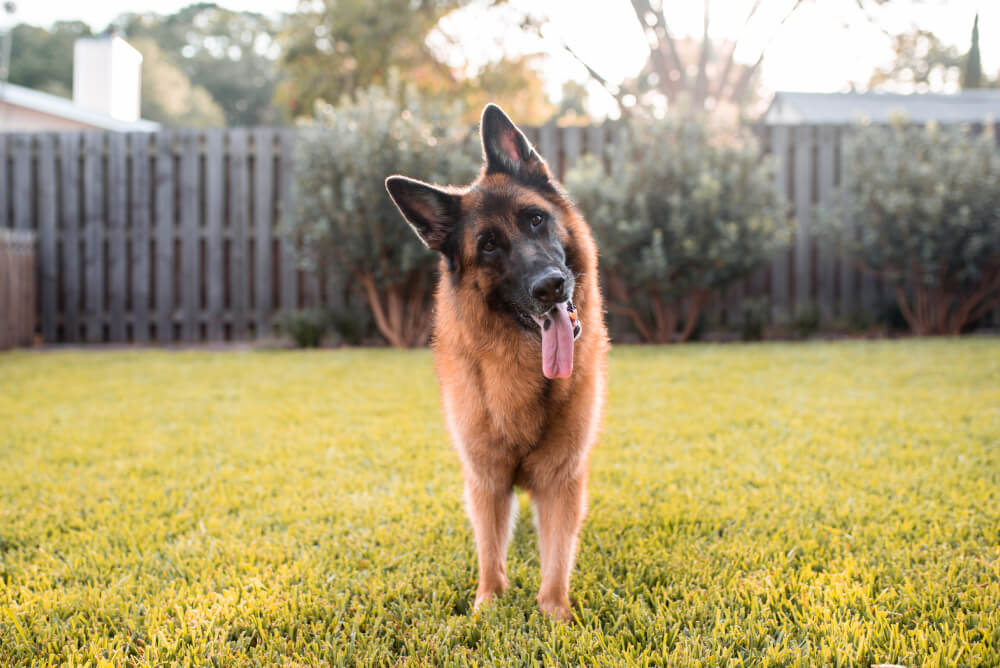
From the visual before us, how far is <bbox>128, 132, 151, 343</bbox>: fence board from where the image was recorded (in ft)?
33.1

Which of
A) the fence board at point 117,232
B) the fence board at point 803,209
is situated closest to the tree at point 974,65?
the fence board at point 803,209

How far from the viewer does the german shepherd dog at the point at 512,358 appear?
2.21 m

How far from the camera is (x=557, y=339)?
7.02 ft

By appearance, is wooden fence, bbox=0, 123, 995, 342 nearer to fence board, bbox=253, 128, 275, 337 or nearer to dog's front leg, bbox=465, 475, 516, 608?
fence board, bbox=253, 128, 275, 337

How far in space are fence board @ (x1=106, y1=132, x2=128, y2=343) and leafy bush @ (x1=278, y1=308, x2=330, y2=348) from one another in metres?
2.74

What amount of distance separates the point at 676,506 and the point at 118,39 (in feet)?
74.3

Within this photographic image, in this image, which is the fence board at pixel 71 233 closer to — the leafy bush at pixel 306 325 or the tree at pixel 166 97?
the leafy bush at pixel 306 325

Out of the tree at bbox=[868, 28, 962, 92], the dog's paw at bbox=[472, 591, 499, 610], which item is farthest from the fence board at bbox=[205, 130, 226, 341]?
the tree at bbox=[868, 28, 962, 92]

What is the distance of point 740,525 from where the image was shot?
9.48 ft

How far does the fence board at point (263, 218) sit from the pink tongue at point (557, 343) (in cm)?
860

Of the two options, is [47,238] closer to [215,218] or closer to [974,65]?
[215,218]

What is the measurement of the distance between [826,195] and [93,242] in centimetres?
1077

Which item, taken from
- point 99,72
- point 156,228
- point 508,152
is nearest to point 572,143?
point 156,228

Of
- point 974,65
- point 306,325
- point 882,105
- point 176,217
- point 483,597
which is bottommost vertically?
point 483,597
